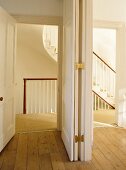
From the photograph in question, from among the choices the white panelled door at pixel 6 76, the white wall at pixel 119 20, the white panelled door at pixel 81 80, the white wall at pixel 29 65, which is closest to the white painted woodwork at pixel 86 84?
the white panelled door at pixel 81 80

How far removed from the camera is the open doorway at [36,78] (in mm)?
5074

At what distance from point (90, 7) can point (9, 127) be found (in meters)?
2.41

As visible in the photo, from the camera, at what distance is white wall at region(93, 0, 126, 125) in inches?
176

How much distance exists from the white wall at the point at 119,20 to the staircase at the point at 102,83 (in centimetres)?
166

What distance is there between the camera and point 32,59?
23.6 feet

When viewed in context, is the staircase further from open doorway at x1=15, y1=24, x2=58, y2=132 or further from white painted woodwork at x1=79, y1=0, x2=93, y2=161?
white painted woodwork at x1=79, y1=0, x2=93, y2=161

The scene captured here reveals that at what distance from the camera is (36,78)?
6309mm

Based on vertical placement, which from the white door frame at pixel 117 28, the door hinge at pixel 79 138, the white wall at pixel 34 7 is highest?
the white wall at pixel 34 7

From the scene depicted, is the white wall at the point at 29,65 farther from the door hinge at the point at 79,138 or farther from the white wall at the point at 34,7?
the door hinge at the point at 79,138

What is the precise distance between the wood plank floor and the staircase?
2492 mm

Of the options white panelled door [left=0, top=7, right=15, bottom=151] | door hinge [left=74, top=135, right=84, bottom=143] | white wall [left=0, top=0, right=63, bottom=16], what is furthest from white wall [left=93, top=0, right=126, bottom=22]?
door hinge [left=74, top=135, right=84, bottom=143]

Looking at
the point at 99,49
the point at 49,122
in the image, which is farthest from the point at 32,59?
the point at 49,122

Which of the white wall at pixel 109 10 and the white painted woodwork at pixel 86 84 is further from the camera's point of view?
the white wall at pixel 109 10

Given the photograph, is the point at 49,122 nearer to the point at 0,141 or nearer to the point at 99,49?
the point at 0,141
